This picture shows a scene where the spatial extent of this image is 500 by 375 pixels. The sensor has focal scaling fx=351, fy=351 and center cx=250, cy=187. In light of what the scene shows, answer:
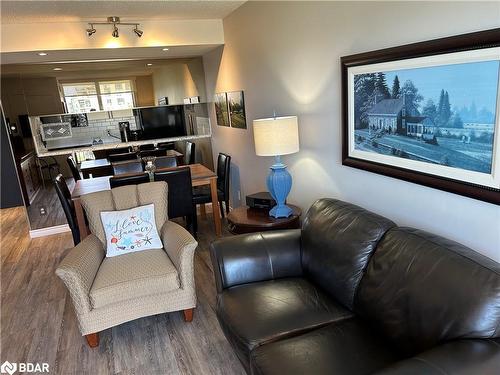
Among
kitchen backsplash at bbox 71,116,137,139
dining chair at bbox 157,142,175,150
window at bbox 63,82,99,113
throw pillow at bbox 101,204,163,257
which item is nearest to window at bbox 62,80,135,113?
window at bbox 63,82,99,113

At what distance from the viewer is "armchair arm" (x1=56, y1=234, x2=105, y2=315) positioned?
85.3 inches

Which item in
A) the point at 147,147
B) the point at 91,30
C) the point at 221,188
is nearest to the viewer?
the point at 91,30

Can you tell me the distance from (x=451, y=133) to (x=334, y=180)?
3.42 feet

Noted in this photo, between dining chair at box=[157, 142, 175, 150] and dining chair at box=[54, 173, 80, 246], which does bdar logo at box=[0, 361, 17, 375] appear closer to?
dining chair at box=[54, 173, 80, 246]

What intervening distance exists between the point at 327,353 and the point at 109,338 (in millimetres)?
1698

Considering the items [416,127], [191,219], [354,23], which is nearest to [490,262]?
[416,127]

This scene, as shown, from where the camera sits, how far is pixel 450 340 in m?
1.27

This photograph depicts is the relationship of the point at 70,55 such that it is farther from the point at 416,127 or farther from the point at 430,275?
the point at 430,275

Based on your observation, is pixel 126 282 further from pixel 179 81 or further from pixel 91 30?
pixel 179 81

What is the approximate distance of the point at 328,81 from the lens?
8.09 feet

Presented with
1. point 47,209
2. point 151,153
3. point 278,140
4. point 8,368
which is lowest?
point 8,368

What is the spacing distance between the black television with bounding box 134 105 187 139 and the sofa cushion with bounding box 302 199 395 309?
145 inches

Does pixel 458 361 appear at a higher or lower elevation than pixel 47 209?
higher

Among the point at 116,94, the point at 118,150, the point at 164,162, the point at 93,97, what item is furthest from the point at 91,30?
the point at 118,150
